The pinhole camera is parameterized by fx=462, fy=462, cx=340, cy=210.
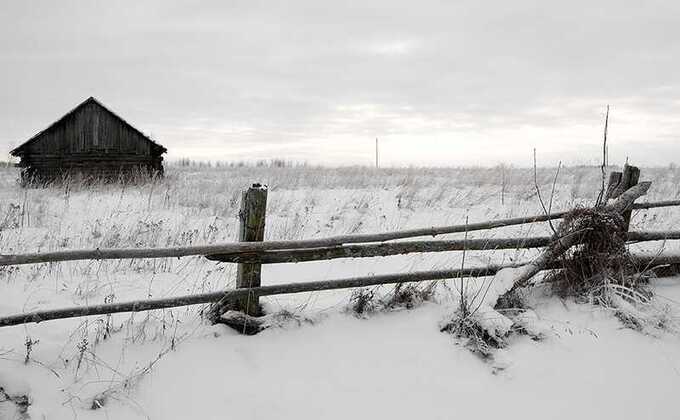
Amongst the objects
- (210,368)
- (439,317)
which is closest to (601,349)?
(439,317)

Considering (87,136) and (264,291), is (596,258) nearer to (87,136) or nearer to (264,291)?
(264,291)

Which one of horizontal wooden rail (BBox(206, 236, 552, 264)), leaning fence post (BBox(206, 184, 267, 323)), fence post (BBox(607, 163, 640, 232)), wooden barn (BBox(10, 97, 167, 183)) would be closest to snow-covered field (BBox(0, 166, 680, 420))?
leaning fence post (BBox(206, 184, 267, 323))

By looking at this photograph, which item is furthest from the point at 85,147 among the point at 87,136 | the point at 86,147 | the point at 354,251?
the point at 354,251

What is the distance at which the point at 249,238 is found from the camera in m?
3.48

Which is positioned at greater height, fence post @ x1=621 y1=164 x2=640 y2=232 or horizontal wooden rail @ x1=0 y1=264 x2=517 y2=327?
fence post @ x1=621 y1=164 x2=640 y2=232

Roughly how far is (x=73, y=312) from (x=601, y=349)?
12.4ft

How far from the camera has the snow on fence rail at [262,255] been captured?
3.13 meters

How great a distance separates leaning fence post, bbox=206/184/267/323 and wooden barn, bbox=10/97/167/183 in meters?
14.9

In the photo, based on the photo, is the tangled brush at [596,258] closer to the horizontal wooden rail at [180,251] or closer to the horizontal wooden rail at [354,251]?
the horizontal wooden rail at [354,251]

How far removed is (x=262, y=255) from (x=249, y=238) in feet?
0.54

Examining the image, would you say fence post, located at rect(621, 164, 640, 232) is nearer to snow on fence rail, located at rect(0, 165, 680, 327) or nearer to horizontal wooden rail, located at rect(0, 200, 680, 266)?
snow on fence rail, located at rect(0, 165, 680, 327)

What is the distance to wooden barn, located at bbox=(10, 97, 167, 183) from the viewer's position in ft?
55.2

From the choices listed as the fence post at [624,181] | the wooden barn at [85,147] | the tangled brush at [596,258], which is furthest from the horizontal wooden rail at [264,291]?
the wooden barn at [85,147]

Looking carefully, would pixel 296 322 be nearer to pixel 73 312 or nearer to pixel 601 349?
pixel 73 312
